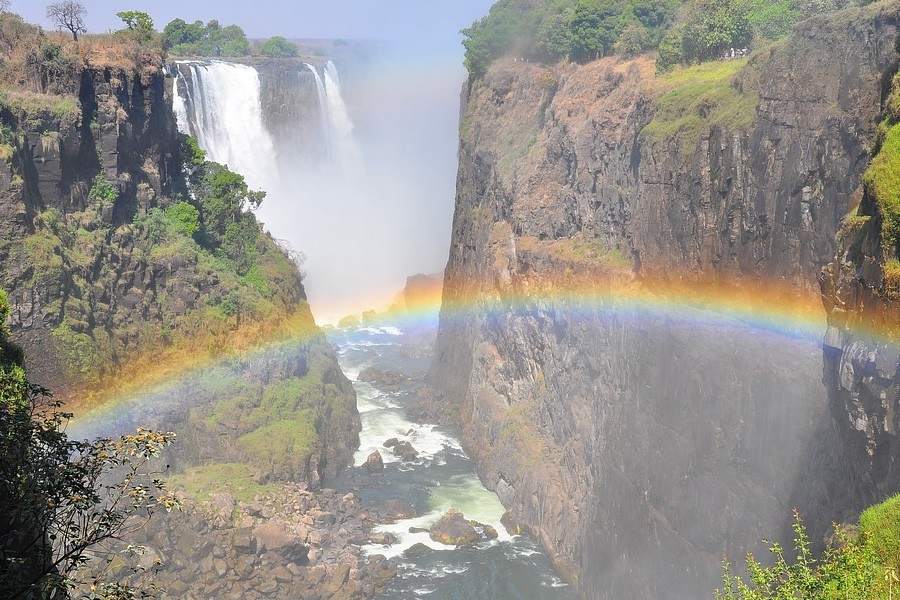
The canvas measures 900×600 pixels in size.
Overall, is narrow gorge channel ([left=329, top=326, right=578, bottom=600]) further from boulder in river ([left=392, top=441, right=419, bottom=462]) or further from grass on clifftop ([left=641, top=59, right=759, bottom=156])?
grass on clifftop ([left=641, top=59, right=759, bottom=156])

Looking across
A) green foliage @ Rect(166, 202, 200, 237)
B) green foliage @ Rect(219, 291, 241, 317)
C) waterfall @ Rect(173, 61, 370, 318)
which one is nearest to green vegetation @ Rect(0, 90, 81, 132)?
green foliage @ Rect(166, 202, 200, 237)

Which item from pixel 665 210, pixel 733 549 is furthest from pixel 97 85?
pixel 733 549

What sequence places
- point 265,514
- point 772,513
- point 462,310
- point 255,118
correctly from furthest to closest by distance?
1. point 255,118
2. point 462,310
3. point 265,514
4. point 772,513

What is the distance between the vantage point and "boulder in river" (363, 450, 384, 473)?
53375 mm

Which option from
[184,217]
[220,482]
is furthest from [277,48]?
[220,482]

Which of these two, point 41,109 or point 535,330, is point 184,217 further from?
point 535,330

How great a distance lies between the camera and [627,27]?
6100 cm

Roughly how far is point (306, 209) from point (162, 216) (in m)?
44.2

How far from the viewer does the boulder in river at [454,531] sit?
4459 cm

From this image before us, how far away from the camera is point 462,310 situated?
66625 millimetres

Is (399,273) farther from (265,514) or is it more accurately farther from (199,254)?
(265,514)

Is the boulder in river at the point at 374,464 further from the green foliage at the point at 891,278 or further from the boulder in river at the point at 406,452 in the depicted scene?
the green foliage at the point at 891,278

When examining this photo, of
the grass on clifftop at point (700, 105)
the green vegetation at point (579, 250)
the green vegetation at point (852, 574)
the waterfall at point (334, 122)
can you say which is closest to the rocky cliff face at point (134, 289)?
the green vegetation at point (579, 250)

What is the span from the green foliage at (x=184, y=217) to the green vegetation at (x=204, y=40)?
2436 inches
